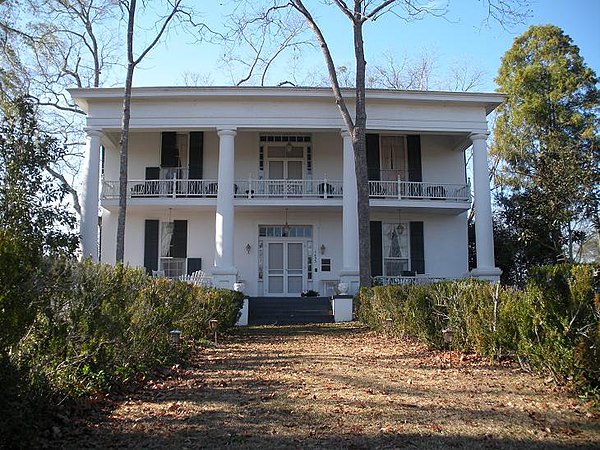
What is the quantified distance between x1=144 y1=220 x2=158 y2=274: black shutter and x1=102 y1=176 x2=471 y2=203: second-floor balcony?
1324 mm

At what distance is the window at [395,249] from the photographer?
20.7 meters

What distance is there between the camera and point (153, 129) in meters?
19.0

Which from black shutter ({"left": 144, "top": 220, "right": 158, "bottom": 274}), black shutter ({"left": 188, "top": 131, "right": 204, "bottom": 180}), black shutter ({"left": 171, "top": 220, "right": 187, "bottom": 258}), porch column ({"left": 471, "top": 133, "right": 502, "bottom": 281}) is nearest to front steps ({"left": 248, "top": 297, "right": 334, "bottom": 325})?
black shutter ({"left": 171, "top": 220, "right": 187, "bottom": 258})

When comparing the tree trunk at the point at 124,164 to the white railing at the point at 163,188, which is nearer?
the tree trunk at the point at 124,164

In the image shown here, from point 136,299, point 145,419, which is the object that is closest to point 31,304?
point 145,419

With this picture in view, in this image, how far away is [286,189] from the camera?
19438mm

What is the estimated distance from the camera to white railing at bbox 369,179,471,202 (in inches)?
787

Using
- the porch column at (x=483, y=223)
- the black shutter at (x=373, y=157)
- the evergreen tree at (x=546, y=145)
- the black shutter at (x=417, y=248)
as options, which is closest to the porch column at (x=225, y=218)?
the black shutter at (x=373, y=157)

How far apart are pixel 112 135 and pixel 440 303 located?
51.5 feet

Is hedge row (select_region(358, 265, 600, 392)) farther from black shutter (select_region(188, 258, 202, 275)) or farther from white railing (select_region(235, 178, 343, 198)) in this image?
black shutter (select_region(188, 258, 202, 275))

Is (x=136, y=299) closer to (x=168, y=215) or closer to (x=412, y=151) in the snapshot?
(x=168, y=215)

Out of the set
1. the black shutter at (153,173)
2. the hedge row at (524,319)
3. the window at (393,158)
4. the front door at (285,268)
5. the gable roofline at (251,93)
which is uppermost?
the gable roofline at (251,93)

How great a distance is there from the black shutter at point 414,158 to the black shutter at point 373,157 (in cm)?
121

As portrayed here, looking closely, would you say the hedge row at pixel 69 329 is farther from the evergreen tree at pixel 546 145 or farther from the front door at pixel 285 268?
the evergreen tree at pixel 546 145
